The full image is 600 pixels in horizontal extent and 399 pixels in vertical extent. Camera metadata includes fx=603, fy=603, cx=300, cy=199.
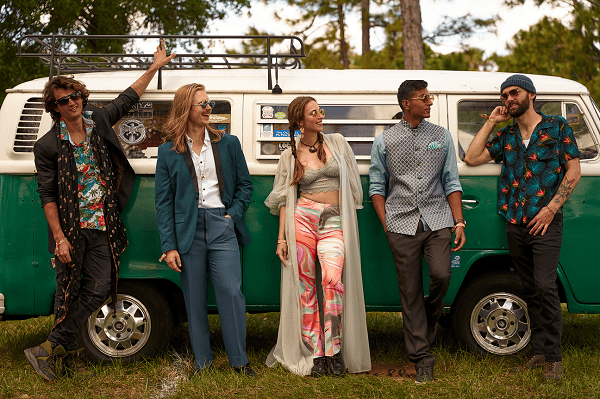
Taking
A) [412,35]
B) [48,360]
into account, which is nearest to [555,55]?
[412,35]

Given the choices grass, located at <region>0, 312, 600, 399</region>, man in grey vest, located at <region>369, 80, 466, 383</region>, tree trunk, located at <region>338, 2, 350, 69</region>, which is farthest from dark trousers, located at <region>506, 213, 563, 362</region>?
tree trunk, located at <region>338, 2, 350, 69</region>

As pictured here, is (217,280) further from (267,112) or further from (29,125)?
(29,125)

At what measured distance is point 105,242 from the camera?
4676 mm

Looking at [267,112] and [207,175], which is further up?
[267,112]

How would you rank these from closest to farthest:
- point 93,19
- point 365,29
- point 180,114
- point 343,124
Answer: point 180,114
point 343,124
point 93,19
point 365,29

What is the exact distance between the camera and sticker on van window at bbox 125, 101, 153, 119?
496cm

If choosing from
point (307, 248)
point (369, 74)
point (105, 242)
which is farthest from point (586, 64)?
point (105, 242)

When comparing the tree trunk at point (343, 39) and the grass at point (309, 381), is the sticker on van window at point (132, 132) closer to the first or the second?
the grass at point (309, 381)

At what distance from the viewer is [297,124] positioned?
462cm

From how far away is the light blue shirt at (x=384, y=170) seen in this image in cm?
462

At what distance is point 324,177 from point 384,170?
0.47 meters

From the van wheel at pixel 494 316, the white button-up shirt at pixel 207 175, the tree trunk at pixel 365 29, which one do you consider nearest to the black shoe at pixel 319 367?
the van wheel at pixel 494 316

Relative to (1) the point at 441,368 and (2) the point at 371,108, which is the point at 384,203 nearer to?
(2) the point at 371,108

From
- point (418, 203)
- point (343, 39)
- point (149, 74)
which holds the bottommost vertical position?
point (418, 203)
